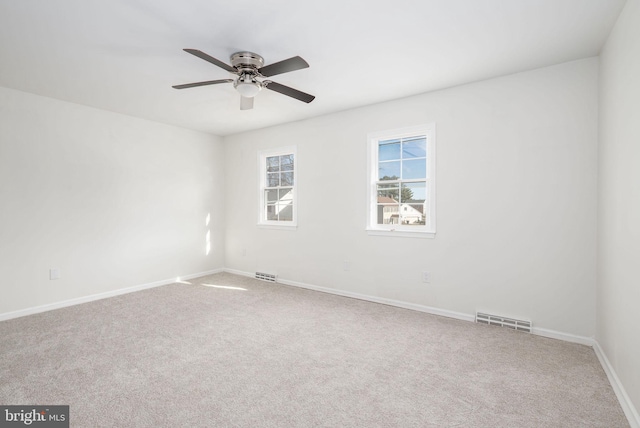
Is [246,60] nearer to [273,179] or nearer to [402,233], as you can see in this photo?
[402,233]

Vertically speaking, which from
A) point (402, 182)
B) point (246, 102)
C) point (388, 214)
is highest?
point (246, 102)

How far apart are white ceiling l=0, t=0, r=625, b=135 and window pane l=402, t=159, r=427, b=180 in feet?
2.72

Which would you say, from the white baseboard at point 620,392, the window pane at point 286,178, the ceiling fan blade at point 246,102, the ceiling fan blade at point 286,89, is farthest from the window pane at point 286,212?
the white baseboard at point 620,392

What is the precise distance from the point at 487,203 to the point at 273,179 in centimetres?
335

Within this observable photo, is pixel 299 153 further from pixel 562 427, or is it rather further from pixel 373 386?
pixel 562 427

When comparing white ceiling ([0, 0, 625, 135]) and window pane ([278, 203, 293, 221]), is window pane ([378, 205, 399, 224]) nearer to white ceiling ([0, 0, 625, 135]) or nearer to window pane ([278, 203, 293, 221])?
white ceiling ([0, 0, 625, 135])

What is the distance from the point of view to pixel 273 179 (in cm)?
533

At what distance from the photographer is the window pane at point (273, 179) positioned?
525 centimetres

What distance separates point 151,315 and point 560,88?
487cm

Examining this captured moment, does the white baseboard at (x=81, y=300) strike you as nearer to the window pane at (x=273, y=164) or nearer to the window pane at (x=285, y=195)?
the window pane at (x=285, y=195)

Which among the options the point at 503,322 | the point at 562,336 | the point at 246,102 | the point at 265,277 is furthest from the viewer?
the point at 265,277

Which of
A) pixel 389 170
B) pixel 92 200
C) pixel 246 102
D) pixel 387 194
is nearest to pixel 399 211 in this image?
pixel 387 194

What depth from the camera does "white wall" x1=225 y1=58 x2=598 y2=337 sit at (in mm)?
2840

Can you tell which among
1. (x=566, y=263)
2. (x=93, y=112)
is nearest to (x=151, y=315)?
(x=93, y=112)
